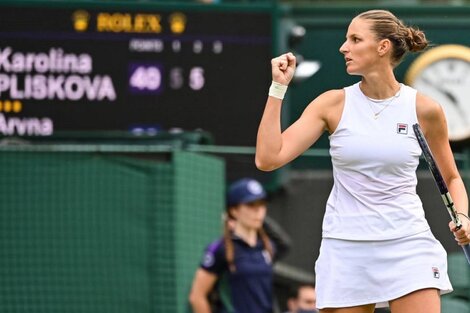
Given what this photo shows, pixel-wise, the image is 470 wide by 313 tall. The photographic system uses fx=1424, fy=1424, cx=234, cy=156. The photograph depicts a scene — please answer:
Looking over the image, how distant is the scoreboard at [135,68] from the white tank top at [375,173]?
570 cm

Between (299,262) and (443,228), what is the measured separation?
1099 mm

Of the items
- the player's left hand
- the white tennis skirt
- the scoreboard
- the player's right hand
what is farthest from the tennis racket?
the scoreboard

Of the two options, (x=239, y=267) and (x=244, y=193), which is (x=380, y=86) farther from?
(x=244, y=193)

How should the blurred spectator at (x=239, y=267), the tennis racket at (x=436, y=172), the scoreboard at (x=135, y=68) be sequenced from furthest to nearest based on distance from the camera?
the scoreboard at (x=135, y=68), the blurred spectator at (x=239, y=267), the tennis racket at (x=436, y=172)

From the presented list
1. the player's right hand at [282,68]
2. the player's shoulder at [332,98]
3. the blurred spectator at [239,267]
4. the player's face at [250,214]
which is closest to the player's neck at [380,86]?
the player's shoulder at [332,98]

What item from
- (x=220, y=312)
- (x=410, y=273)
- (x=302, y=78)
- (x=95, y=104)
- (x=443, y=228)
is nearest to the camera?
(x=410, y=273)

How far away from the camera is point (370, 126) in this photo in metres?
5.60

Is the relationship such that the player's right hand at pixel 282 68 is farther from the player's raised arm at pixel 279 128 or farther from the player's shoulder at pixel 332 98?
the player's shoulder at pixel 332 98

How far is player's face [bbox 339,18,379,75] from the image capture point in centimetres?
563

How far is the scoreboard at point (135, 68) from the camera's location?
11328 millimetres

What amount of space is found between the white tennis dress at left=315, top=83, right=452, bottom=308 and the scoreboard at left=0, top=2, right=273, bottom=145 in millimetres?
5717

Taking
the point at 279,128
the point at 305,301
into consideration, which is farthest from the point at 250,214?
the point at 279,128

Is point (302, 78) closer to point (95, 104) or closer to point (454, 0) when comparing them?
point (95, 104)

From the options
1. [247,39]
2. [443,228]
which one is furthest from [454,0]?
[443,228]
